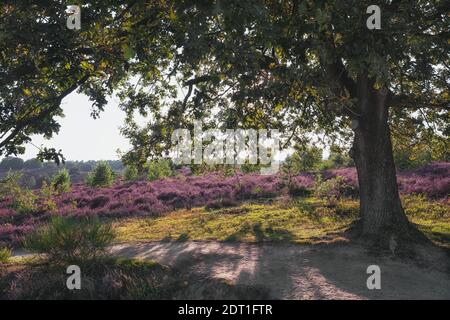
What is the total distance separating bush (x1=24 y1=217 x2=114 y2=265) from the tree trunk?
760 centimetres

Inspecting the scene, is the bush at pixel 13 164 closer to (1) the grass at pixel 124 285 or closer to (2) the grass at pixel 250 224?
(2) the grass at pixel 250 224

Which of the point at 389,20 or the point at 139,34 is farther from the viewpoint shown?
the point at 139,34

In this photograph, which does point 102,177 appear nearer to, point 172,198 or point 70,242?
point 172,198

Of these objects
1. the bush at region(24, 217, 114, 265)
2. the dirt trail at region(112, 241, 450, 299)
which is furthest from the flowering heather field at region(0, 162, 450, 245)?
the dirt trail at region(112, 241, 450, 299)

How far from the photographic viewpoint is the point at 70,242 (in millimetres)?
10383

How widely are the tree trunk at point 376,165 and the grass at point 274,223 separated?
1123 mm

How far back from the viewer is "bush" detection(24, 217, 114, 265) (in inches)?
393

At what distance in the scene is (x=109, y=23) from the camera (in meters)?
9.16

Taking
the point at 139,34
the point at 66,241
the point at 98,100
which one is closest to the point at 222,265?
the point at 66,241

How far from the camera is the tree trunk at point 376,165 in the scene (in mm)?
11594

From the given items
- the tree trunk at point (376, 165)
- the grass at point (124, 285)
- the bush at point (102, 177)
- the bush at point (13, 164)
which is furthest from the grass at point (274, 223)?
the bush at point (13, 164)

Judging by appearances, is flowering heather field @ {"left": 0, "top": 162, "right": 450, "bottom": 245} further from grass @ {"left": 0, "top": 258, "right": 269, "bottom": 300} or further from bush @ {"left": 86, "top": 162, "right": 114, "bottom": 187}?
grass @ {"left": 0, "top": 258, "right": 269, "bottom": 300}

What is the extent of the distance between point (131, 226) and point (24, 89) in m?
10.9

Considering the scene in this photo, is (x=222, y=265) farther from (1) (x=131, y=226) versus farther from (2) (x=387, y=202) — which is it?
(1) (x=131, y=226)
